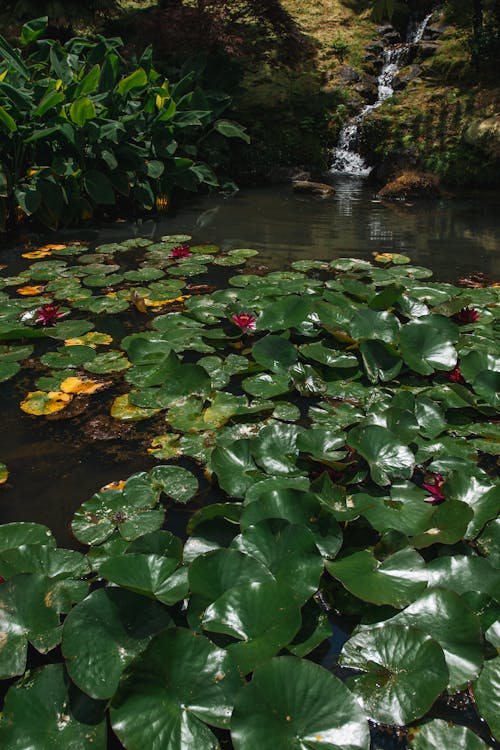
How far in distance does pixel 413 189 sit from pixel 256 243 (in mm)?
2862

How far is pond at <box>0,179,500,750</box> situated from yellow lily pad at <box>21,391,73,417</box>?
0.01 meters

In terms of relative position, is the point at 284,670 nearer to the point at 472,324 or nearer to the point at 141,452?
the point at 141,452

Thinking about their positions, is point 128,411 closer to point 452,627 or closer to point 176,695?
point 176,695

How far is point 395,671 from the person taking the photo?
1.33 meters

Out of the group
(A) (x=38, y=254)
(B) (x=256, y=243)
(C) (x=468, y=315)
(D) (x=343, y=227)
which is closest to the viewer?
(C) (x=468, y=315)

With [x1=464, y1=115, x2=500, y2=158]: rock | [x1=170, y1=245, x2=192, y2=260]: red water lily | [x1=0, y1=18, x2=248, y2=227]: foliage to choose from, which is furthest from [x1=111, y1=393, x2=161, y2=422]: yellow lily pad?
[x1=464, y1=115, x2=500, y2=158]: rock

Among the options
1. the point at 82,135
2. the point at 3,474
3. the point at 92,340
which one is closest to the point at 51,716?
the point at 3,474

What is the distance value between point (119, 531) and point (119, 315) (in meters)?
1.94

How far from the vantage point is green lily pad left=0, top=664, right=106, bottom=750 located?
3.97ft

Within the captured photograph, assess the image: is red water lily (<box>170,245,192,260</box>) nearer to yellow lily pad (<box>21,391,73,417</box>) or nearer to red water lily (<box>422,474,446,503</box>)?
yellow lily pad (<box>21,391,73,417</box>)

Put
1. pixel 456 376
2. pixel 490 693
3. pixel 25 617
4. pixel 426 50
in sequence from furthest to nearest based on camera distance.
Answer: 1. pixel 426 50
2. pixel 456 376
3. pixel 25 617
4. pixel 490 693

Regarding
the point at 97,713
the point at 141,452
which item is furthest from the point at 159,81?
the point at 97,713

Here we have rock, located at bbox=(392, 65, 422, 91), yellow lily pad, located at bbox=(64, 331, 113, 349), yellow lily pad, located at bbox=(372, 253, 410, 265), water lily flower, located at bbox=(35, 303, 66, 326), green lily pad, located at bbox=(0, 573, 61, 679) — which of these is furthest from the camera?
rock, located at bbox=(392, 65, 422, 91)

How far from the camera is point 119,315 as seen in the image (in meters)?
3.53
